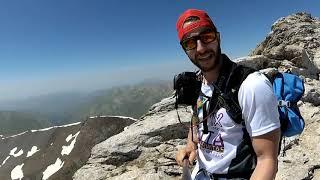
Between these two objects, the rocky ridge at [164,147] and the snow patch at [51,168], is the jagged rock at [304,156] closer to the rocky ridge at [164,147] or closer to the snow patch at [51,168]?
the rocky ridge at [164,147]

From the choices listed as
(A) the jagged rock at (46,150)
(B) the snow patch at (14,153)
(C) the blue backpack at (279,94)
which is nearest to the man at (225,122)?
(C) the blue backpack at (279,94)

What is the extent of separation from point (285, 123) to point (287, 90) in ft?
1.97

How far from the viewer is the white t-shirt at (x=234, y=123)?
462 cm

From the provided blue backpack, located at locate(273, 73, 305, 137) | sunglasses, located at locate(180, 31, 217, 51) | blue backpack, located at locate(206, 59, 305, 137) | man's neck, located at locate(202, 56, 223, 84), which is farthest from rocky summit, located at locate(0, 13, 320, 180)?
blue backpack, located at locate(273, 73, 305, 137)

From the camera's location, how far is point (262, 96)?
457cm

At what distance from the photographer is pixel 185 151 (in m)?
7.06

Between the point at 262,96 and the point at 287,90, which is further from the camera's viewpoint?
the point at 287,90

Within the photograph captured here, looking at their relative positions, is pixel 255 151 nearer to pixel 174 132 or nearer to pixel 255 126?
pixel 255 126

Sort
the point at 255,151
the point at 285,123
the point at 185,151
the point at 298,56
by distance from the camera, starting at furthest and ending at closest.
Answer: the point at 298,56, the point at 185,151, the point at 285,123, the point at 255,151

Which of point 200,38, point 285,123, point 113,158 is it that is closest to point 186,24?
point 200,38

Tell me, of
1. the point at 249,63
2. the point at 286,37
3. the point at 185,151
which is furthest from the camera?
the point at 286,37

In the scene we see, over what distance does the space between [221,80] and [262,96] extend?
39.7 inches

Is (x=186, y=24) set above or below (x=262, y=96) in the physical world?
above

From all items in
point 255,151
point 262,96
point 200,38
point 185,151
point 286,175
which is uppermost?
point 200,38
